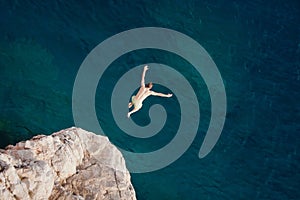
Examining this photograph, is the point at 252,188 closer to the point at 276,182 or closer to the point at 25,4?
the point at 276,182

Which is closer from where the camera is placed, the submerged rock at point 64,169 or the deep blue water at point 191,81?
the submerged rock at point 64,169

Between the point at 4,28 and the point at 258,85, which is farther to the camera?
the point at 258,85

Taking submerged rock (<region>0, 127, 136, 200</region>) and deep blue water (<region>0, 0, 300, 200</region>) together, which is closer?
submerged rock (<region>0, 127, 136, 200</region>)

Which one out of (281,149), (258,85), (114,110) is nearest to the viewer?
(114,110)

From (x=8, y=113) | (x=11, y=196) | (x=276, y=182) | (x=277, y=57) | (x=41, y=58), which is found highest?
(x=277, y=57)

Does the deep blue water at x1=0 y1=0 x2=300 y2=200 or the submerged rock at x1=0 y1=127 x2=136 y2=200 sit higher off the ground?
the deep blue water at x1=0 y1=0 x2=300 y2=200

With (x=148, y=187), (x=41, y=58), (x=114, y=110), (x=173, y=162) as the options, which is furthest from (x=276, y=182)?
(x=41, y=58)
